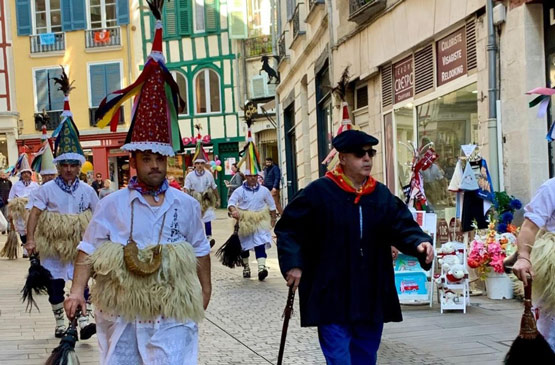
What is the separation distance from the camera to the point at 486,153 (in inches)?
468

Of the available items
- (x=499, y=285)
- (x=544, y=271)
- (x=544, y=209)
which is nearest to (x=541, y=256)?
(x=544, y=271)

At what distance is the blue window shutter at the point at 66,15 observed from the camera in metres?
41.5

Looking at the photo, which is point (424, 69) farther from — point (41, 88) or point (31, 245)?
point (41, 88)

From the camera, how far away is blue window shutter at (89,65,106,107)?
137 feet

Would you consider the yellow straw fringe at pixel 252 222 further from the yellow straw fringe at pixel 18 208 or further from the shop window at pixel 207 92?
the shop window at pixel 207 92

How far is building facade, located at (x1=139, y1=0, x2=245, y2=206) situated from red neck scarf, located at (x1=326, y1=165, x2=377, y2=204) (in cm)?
3534

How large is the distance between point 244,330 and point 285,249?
13.1 ft

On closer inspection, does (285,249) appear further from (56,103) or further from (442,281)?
(56,103)

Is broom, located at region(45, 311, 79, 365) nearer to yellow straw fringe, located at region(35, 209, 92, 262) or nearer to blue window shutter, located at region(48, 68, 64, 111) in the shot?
yellow straw fringe, located at region(35, 209, 92, 262)

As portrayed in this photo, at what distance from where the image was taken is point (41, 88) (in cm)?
4169

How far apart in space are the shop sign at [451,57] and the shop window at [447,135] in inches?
10.9

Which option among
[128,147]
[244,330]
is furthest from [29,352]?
[128,147]

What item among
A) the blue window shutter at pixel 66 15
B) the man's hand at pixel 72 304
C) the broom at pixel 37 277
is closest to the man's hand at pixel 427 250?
the man's hand at pixel 72 304

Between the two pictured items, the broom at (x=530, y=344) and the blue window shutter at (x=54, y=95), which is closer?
the broom at (x=530, y=344)
